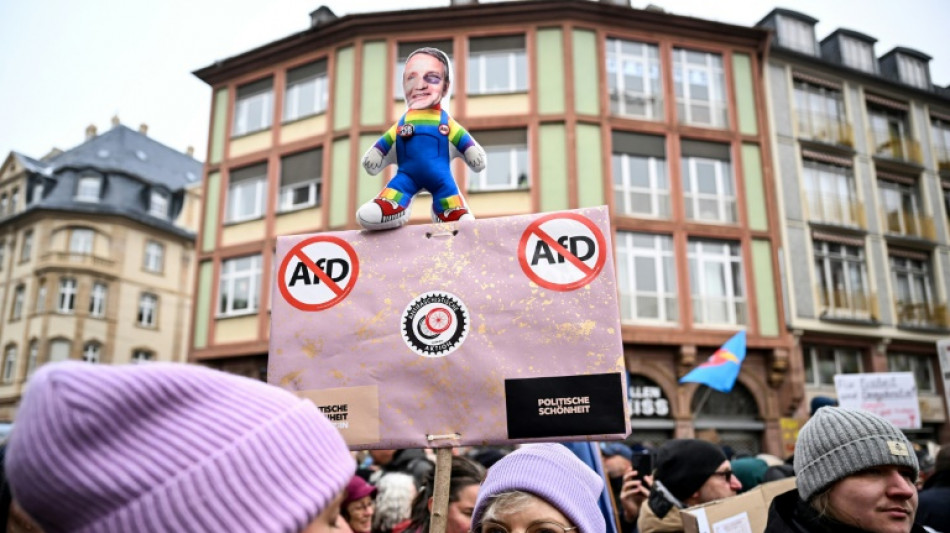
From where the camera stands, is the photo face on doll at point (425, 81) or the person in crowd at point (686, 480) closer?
the photo face on doll at point (425, 81)

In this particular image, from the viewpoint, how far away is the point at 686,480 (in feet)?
11.8

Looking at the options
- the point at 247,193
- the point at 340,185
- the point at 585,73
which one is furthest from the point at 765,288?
the point at 247,193

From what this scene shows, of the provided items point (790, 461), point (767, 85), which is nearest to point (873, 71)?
point (767, 85)

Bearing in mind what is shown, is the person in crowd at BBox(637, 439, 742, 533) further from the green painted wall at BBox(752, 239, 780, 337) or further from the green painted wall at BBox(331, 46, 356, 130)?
the green painted wall at BBox(331, 46, 356, 130)

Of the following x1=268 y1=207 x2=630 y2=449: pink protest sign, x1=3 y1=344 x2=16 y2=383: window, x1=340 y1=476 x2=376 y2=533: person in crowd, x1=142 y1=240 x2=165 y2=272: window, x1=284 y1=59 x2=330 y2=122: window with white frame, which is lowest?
x1=340 y1=476 x2=376 y2=533: person in crowd

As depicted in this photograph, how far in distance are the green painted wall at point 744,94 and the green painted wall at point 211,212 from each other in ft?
45.4

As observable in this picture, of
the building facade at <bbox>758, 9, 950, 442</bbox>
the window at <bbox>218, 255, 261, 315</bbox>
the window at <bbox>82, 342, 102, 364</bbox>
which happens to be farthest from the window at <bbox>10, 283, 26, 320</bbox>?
the building facade at <bbox>758, 9, 950, 442</bbox>

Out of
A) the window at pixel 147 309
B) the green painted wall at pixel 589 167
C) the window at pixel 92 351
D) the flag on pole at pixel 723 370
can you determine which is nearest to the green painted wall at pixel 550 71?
the green painted wall at pixel 589 167

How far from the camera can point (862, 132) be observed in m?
20.7

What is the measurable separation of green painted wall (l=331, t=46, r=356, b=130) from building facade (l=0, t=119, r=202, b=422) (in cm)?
1650

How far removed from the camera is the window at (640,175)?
17281mm

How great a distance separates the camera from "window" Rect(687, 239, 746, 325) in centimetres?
1689

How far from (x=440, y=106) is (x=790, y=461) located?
13.5ft

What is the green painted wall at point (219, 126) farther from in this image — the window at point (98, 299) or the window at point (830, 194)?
the window at point (830, 194)
